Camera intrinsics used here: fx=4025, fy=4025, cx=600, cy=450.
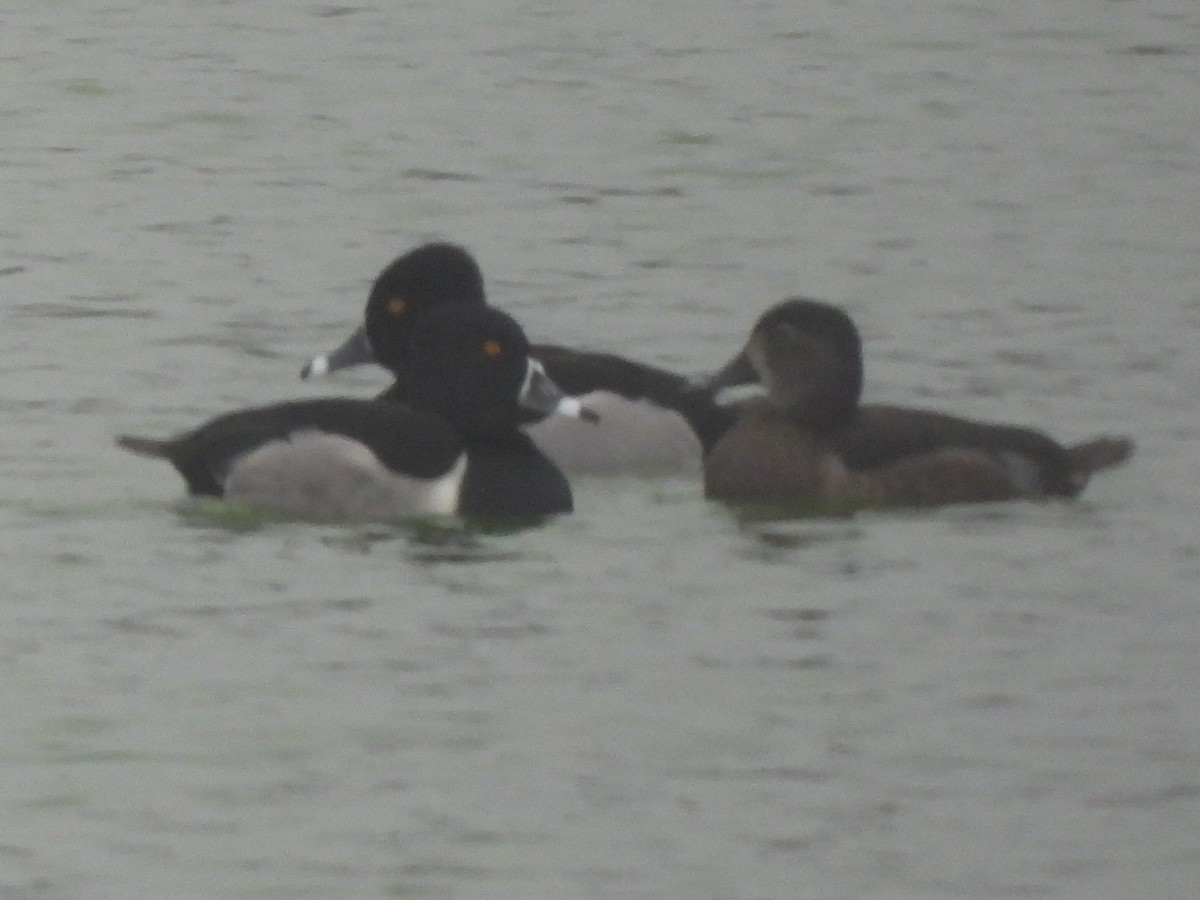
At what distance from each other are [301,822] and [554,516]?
369 centimetres

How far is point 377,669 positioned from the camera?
34.5 feet

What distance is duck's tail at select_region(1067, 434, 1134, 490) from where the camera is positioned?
13.0 m

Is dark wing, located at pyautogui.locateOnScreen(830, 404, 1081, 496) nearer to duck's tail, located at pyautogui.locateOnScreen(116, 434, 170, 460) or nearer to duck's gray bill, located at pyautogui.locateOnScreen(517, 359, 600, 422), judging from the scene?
duck's gray bill, located at pyautogui.locateOnScreen(517, 359, 600, 422)

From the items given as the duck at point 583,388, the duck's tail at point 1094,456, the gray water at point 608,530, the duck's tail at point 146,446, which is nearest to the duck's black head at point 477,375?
the gray water at point 608,530

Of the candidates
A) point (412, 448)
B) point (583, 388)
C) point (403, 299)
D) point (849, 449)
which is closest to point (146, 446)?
point (412, 448)

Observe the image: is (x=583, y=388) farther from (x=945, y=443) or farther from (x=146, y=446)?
(x=146, y=446)

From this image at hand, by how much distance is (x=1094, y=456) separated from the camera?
42.9 feet

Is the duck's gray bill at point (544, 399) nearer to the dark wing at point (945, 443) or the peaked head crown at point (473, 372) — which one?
the peaked head crown at point (473, 372)

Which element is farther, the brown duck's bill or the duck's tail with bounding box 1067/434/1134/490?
the brown duck's bill

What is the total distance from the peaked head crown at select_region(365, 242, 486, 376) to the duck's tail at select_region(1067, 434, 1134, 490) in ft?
7.03

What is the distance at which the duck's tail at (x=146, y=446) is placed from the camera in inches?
497

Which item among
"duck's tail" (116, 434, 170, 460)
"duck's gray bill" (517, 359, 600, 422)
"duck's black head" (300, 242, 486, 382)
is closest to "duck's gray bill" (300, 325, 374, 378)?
"duck's black head" (300, 242, 486, 382)

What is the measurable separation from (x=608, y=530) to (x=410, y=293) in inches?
68.4

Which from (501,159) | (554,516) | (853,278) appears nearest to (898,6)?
(501,159)
